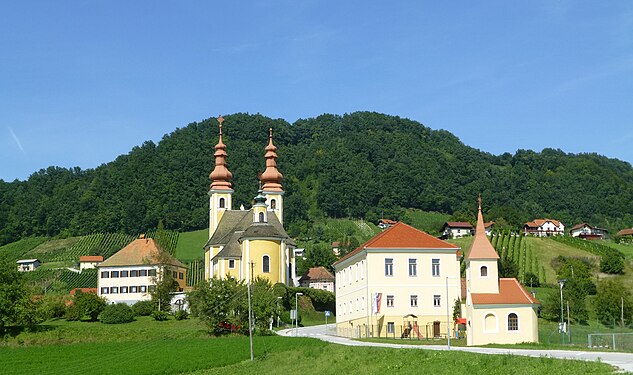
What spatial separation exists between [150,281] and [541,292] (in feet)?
143

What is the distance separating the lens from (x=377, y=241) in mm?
62594

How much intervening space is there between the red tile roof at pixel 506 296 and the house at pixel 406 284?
9.65 m

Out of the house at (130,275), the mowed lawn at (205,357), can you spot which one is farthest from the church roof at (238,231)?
the mowed lawn at (205,357)

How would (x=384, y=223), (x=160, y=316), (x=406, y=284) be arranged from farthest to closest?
(x=384, y=223)
(x=160, y=316)
(x=406, y=284)

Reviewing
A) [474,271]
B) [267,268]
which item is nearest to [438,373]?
[474,271]

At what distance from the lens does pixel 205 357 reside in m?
47.5

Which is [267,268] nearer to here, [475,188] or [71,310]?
[71,310]

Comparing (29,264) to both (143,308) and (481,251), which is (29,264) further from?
(481,251)

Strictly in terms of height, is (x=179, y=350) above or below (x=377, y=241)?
below

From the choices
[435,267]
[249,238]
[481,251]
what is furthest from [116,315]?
[481,251]

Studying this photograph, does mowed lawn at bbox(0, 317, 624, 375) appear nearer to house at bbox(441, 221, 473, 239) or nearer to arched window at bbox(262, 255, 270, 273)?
arched window at bbox(262, 255, 270, 273)

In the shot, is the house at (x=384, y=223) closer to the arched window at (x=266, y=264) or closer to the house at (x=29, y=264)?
the house at (x=29, y=264)

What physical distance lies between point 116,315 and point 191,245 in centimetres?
7489

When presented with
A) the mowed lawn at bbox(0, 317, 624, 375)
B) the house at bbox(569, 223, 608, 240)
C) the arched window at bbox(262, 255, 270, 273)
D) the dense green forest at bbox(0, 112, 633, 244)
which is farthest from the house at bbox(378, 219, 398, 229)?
the mowed lawn at bbox(0, 317, 624, 375)
